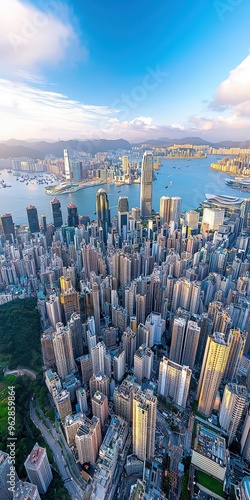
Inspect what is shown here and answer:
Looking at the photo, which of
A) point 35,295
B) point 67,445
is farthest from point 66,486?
point 35,295

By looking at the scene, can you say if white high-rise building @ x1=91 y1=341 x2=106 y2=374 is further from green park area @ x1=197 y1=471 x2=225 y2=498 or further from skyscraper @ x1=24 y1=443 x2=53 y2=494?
green park area @ x1=197 y1=471 x2=225 y2=498

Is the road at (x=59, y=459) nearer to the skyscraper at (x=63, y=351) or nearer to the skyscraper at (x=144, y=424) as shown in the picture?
the skyscraper at (x=63, y=351)

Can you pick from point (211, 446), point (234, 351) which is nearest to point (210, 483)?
point (211, 446)

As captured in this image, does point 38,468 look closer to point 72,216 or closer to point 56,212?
point 72,216

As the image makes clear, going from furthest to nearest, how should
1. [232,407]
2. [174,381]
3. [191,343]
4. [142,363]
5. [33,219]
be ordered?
[33,219] → [191,343] → [142,363] → [174,381] → [232,407]

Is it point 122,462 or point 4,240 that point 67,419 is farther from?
point 4,240

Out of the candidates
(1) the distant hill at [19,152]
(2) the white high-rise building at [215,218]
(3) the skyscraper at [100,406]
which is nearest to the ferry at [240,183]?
(2) the white high-rise building at [215,218]

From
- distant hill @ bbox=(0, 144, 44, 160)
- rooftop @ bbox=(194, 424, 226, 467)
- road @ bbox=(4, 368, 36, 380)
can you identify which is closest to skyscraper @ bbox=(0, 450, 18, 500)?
road @ bbox=(4, 368, 36, 380)
